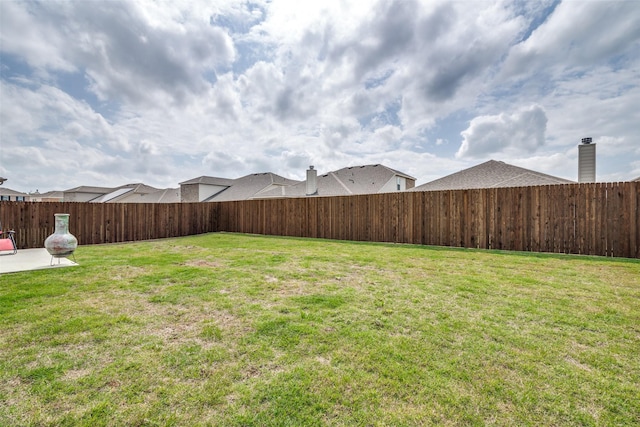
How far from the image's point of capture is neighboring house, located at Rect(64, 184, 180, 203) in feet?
112

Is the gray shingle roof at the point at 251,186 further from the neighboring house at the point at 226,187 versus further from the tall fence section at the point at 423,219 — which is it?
the tall fence section at the point at 423,219

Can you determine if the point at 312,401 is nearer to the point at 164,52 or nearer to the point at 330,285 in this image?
the point at 330,285

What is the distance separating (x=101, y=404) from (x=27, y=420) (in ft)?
1.19

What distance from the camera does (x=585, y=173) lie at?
9.77 m

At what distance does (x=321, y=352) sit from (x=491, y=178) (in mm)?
13973

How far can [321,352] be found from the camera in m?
2.37

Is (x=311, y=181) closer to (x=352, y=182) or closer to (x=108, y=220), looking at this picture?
(x=352, y=182)

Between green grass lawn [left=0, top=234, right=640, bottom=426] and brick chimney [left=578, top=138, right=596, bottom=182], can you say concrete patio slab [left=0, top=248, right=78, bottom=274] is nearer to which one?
green grass lawn [left=0, top=234, right=640, bottom=426]

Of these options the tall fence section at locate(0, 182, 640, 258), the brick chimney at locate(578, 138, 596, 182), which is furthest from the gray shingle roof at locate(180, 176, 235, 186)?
the brick chimney at locate(578, 138, 596, 182)

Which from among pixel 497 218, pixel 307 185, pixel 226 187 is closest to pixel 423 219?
pixel 497 218

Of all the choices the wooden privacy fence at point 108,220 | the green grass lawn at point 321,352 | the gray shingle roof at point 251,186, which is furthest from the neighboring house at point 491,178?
the gray shingle roof at point 251,186

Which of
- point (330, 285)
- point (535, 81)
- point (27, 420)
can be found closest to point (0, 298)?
point (27, 420)

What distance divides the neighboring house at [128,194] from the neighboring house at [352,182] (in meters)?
17.4

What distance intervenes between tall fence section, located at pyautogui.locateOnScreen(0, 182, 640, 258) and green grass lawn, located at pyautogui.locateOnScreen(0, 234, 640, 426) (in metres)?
3.20
